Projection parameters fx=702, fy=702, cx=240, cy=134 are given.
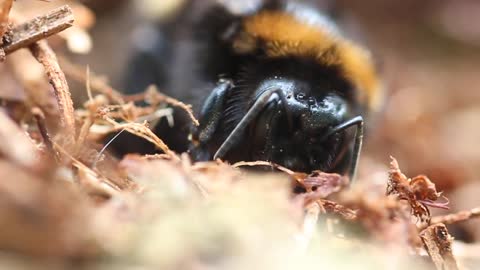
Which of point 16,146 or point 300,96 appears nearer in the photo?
point 16,146

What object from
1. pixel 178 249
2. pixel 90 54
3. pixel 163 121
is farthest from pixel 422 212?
pixel 90 54

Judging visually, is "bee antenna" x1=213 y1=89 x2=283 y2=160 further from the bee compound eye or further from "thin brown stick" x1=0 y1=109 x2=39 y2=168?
"thin brown stick" x1=0 y1=109 x2=39 y2=168

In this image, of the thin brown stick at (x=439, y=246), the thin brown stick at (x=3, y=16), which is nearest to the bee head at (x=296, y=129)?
the thin brown stick at (x=439, y=246)

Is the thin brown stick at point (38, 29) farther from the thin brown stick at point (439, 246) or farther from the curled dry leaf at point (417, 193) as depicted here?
the thin brown stick at point (439, 246)

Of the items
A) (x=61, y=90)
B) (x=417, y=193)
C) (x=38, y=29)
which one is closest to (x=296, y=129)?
(x=417, y=193)

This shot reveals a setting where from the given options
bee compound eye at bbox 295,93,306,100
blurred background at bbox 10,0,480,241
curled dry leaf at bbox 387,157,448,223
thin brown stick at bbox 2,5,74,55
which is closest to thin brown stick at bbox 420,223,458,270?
curled dry leaf at bbox 387,157,448,223

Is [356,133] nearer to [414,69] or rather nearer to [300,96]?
[300,96]

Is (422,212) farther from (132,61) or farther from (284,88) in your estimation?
(132,61)
